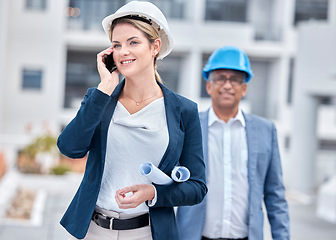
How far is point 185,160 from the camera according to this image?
2172mm

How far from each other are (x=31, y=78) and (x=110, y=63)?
17.8m

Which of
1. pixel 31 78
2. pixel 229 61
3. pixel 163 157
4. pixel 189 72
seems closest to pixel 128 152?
pixel 163 157

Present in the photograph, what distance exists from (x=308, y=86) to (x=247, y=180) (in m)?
11.7

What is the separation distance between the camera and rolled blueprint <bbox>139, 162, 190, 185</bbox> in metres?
1.93

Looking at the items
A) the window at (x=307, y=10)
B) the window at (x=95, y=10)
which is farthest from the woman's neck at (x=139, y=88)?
the window at (x=307, y=10)

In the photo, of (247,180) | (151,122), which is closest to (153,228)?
(151,122)

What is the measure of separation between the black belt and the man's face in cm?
128

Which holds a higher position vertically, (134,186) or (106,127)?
(106,127)

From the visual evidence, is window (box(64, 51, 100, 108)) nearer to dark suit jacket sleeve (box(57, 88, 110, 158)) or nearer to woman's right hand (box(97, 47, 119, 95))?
woman's right hand (box(97, 47, 119, 95))

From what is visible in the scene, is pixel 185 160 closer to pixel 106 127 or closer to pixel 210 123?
pixel 106 127

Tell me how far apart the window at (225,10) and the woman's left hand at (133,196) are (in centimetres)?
2052

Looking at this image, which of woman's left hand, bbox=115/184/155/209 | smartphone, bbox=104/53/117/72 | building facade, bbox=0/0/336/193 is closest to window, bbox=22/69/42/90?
building facade, bbox=0/0/336/193

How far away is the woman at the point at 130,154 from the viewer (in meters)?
2.08

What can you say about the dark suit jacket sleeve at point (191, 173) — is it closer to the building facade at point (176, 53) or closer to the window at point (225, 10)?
the building facade at point (176, 53)
